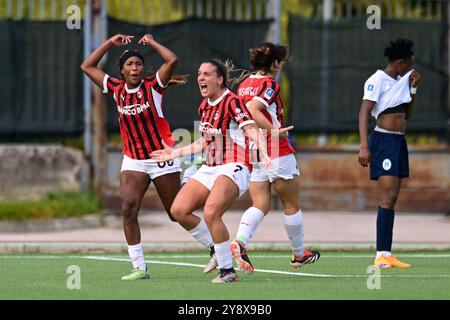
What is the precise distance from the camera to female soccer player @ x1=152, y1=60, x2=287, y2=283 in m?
10.5

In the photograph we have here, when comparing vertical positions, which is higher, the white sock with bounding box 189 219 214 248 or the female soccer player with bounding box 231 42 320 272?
the female soccer player with bounding box 231 42 320 272

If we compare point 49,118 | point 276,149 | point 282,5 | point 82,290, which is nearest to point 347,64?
point 282,5

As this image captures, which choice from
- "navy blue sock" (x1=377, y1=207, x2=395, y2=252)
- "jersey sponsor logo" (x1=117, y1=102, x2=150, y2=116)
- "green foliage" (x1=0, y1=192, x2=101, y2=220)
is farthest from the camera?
"green foliage" (x1=0, y1=192, x2=101, y2=220)

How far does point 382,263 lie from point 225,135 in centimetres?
234

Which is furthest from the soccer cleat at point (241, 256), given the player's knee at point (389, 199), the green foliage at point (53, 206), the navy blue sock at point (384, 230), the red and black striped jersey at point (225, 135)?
the green foliage at point (53, 206)

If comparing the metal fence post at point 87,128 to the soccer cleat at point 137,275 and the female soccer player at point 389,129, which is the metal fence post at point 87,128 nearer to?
the female soccer player at point 389,129

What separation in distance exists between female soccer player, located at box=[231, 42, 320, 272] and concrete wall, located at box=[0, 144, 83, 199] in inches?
247

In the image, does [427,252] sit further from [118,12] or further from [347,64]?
[118,12]

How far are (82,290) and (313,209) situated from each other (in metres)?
8.44

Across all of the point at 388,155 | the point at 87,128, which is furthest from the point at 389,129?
the point at 87,128

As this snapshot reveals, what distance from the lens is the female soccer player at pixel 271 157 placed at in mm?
11594

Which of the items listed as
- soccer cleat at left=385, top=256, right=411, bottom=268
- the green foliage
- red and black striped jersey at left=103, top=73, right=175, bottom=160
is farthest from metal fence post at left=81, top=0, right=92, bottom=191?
soccer cleat at left=385, top=256, right=411, bottom=268

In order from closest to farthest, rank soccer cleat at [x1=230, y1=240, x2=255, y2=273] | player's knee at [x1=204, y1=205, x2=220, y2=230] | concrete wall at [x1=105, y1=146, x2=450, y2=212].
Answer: player's knee at [x1=204, y1=205, x2=220, y2=230] → soccer cleat at [x1=230, y1=240, x2=255, y2=273] → concrete wall at [x1=105, y1=146, x2=450, y2=212]

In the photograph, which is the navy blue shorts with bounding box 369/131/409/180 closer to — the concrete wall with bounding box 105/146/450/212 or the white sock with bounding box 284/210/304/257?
the white sock with bounding box 284/210/304/257
